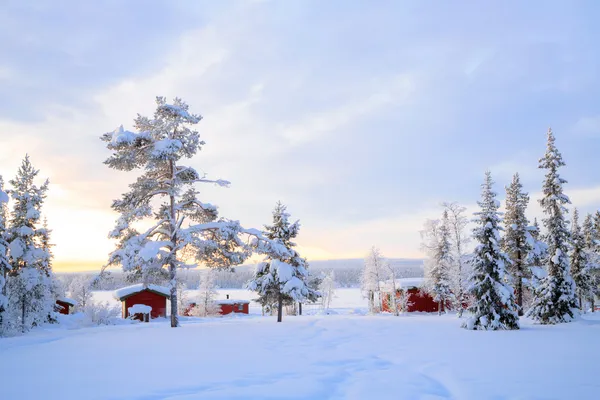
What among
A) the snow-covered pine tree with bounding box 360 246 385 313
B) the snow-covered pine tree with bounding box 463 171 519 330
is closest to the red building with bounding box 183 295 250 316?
the snow-covered pine tree with bounding box 360 246 385 313

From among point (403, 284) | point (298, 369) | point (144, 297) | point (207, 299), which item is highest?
point (298, 369)

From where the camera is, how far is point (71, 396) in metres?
7.42

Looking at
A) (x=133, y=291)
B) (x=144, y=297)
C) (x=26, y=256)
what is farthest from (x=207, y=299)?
(x=26, y=256)

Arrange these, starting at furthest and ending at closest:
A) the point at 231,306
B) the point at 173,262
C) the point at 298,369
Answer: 1. the point at 231,306
2. the point at 173,262
3. the point at 298,369

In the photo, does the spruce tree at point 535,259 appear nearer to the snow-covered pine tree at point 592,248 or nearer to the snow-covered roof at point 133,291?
the snow-covered pine tree at point 592,248

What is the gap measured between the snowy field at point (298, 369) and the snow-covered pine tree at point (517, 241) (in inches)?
739

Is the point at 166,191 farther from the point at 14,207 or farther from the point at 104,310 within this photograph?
the point at 14,207

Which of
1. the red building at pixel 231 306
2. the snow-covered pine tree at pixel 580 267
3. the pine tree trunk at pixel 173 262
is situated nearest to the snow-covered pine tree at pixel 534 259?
the snow-covered pine tree at pixel 580 267

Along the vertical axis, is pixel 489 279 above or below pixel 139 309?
above

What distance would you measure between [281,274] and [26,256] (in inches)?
824

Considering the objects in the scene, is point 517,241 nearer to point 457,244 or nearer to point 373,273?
point 457,244

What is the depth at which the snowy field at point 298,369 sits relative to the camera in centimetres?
776

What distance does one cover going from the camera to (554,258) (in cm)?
2725

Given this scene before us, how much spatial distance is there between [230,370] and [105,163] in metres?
15.6
